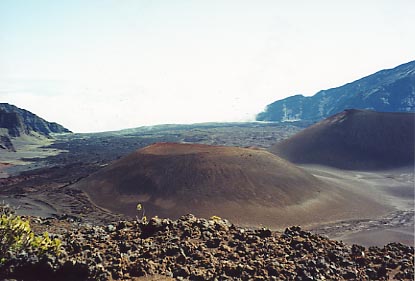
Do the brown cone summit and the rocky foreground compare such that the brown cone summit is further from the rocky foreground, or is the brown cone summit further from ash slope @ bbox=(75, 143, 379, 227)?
the rocky foreground

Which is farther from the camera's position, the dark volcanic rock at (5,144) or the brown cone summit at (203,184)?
the dark volcanic rock at (5,144)

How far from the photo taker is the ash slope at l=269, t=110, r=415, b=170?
241 feet

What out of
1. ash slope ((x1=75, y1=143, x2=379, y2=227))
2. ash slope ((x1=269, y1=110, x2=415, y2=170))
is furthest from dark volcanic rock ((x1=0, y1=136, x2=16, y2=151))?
ash slope ((x1=269, y1=110, x2=415, y2=170))

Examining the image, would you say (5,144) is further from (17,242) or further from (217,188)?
(17,242)

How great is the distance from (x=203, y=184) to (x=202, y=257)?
31070 millimetres

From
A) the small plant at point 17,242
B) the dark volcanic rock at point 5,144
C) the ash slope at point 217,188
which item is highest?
the small plant at point 17,242

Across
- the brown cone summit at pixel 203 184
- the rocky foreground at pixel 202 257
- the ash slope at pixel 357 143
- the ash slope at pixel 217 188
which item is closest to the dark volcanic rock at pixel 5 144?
the ash slope at pixel 217 188

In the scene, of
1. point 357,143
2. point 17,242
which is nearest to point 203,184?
point 17,242

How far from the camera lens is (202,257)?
535 inches

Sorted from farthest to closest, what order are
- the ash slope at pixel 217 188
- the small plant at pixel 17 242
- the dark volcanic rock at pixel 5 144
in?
the dark volcanic rock at pixel 5 144, the ash slope at pixel 217 188, the small plant at pixel 17 242

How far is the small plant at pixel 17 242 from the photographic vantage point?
1091cm

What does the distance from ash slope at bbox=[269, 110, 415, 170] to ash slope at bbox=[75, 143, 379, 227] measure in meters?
26.8

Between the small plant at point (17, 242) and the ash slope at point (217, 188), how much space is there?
1024 inches

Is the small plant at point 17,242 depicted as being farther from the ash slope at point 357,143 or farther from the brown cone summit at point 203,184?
the ash slope at point 357,143
